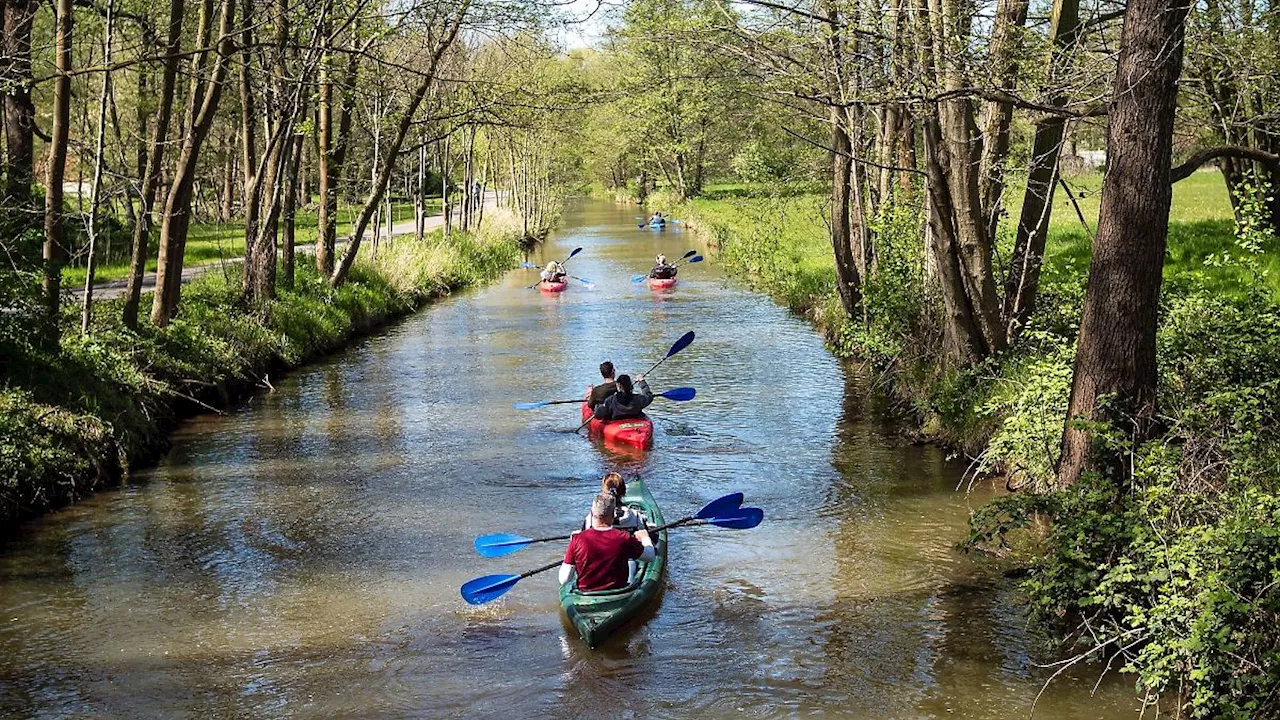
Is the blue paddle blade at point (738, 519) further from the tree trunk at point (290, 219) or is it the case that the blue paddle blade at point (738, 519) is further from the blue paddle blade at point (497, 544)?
the tree trunk at point (290, 219)

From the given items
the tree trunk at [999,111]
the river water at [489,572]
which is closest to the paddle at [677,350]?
the river water at [489,572]

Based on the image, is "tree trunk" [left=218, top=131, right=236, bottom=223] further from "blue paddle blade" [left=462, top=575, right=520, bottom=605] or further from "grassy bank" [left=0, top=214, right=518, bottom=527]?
"blue paddle blade" [left=462, top=575, right=520, bottom=605]

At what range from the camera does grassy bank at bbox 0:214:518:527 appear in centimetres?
1105

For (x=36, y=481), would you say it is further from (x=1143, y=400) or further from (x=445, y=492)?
(x=1143, y=400)

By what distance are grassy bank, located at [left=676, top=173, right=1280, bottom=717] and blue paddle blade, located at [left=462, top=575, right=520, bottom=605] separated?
3325 millimetres

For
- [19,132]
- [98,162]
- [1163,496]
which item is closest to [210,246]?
[19,132]

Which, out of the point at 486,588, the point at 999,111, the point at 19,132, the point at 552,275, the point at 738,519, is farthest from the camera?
the point at 552,275

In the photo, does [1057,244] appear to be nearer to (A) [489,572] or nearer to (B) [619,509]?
(B) [619,509]

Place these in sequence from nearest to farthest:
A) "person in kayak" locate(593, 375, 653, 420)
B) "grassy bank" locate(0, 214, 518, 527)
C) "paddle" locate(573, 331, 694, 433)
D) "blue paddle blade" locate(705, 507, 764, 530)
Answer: "blue paddle blade" locate(705, 507, 764, 530) → "grassy bank" locate(0, 214, 518, 527) → "person in kayak" locate(593, 375, 653, 420) → "paddle" locate(573, 331, 694, 433)

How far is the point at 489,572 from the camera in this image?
9695 millimetres

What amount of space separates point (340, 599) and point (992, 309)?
7.05m

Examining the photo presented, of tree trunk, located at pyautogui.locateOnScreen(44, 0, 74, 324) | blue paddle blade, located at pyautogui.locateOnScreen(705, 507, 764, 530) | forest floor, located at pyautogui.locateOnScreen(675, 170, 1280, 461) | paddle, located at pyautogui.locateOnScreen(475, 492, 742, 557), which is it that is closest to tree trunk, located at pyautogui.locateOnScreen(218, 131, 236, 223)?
forest floor, located at pyautogui.locateOnScreen(675, 170, 1280, 461)

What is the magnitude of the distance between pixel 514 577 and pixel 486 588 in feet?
0.80

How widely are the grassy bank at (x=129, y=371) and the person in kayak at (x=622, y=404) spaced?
15.7 ft
